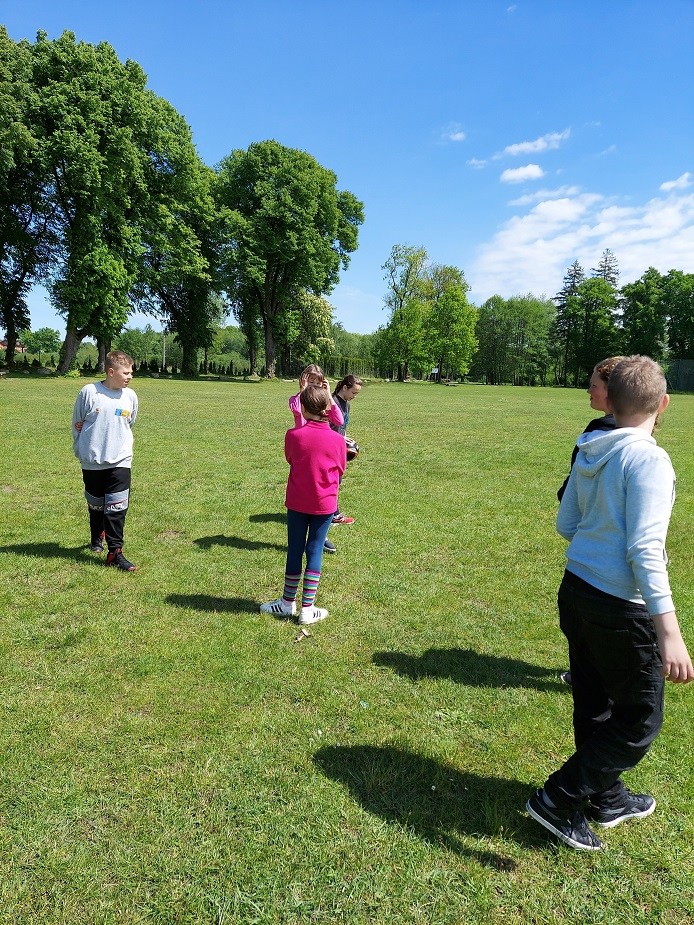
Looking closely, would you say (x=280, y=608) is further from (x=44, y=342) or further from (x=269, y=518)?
(x=44, y=342)

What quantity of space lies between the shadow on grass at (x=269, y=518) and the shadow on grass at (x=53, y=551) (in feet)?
7.00

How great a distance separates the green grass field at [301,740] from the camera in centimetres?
227

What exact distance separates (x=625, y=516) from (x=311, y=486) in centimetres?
258

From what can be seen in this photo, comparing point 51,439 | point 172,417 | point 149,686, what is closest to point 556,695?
point 149,686

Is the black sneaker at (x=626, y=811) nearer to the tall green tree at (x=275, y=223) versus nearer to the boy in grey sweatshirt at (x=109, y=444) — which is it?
the boy in grey sweatshirt at (x=109, y=444)

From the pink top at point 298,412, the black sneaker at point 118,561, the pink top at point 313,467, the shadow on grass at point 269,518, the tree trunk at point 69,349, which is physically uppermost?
the tree trunk at point 69,349

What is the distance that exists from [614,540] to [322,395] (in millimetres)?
2604

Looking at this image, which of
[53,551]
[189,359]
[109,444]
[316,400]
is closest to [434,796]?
[316,400]

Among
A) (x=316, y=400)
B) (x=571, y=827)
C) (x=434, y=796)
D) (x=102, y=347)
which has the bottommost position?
(x=434, y=796)

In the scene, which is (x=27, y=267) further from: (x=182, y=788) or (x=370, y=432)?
(x=182, y=788)

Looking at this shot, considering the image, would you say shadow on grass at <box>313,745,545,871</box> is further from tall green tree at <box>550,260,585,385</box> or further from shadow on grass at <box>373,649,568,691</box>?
tall green tree at <box>550,260,585,385</box>

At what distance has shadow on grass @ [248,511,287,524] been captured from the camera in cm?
741

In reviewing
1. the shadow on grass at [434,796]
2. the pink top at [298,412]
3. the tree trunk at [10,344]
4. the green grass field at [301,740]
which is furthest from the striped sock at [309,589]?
the tree trunk at [10,344]

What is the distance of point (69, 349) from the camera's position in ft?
118
